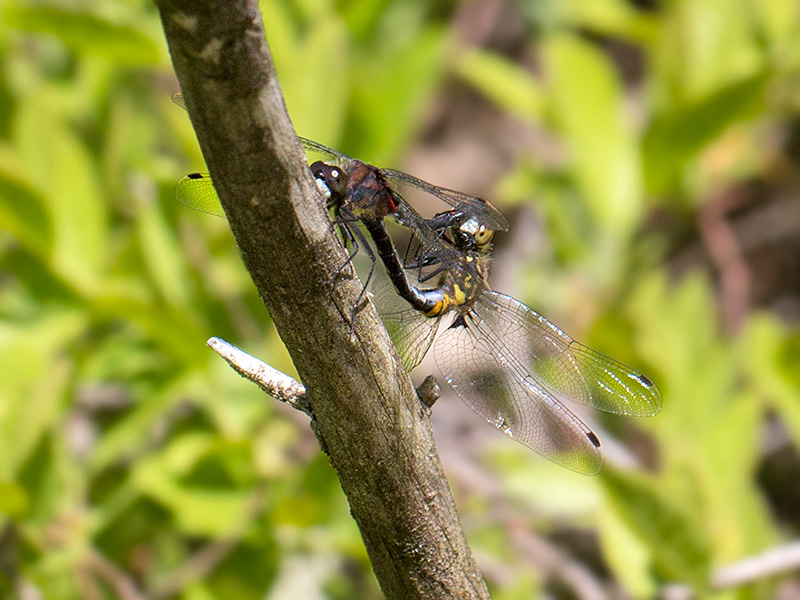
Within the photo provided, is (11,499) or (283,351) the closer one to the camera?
(11,499)

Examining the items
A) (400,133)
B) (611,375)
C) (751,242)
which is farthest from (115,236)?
(751,242)

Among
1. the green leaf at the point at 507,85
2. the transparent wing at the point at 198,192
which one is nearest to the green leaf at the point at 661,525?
the transparent wing at the point at 198,192

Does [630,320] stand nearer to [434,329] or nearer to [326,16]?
[434,329]

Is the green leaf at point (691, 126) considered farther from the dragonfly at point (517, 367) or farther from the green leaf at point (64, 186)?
the green leaf at point (64, 186)

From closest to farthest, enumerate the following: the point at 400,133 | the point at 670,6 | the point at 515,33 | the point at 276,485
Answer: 1. the point at 276,485
2. the point at 400,133
3. the point at 670,6
4. the point at 515,33

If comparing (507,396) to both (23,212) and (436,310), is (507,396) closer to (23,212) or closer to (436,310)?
(436,310)

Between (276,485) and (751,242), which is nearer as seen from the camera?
(276,485)

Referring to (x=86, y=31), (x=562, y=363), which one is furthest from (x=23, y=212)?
(x=562, y=363)
